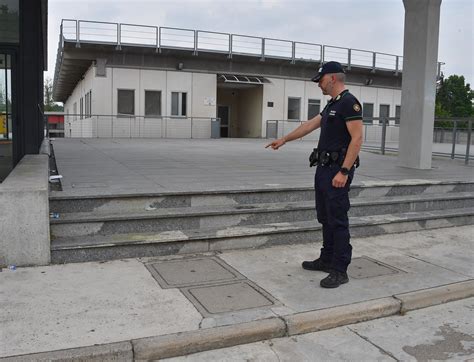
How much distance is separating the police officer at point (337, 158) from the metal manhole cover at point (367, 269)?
0.37m

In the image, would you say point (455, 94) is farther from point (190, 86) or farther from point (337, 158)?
point (337, 158)

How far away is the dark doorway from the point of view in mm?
32250

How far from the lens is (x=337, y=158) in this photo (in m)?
4.59

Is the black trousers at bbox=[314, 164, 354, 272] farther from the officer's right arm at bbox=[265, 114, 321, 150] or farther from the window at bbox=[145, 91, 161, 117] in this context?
the window at bbox=[145, 91, 161, 117]

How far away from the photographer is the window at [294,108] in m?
30.4

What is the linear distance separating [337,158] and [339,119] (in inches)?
14.8

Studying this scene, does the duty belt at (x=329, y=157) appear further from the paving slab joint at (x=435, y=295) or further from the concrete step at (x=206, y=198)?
the concrete step at (x=206, y=198)

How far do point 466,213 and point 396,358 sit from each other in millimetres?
4986

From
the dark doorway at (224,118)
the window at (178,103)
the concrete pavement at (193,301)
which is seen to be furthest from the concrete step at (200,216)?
the dark doorway at (224,118)

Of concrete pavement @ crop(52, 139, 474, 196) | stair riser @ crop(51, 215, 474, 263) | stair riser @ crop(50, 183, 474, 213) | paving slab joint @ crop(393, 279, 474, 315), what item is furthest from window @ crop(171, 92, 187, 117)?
paving slab joint @ crop(393, 279, 474, 315)

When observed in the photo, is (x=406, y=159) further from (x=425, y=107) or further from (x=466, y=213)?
(x=466, y=213)

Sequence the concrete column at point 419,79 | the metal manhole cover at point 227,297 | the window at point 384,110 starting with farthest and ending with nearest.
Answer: the window at point 384,110 → the concrete column at point 419,79 → the metal manhole cover at point 227,297

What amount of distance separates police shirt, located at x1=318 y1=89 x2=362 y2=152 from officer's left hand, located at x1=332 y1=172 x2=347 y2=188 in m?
0.28

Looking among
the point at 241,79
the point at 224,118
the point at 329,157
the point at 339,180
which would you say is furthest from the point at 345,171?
the point at 224,118
